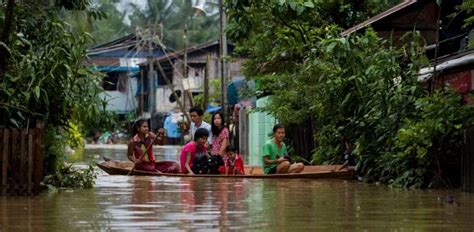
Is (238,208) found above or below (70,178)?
below

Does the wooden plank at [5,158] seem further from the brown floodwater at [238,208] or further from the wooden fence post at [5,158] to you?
the brown floodwater at [238,208]

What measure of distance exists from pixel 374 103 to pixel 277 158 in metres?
2.30

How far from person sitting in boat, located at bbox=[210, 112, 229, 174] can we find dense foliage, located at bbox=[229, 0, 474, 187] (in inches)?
70.7

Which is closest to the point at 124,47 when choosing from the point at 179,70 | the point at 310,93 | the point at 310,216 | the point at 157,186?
the point at 179,70

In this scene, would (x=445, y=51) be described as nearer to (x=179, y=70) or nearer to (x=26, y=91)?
(x=26, y=91)

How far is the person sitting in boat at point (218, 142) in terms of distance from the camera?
58.4 ft

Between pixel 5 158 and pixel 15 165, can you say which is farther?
pixel 15 165

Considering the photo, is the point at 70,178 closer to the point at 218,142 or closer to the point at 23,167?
the point at 23,167

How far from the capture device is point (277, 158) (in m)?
17.3

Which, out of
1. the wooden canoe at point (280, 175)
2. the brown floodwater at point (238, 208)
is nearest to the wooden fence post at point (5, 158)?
the brown floodwater at point (238, 208)

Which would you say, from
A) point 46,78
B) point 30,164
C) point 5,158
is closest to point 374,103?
point 46,78

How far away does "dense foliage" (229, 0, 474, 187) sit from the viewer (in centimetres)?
1425

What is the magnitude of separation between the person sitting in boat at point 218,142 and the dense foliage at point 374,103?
5.89ft

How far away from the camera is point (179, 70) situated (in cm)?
5788
